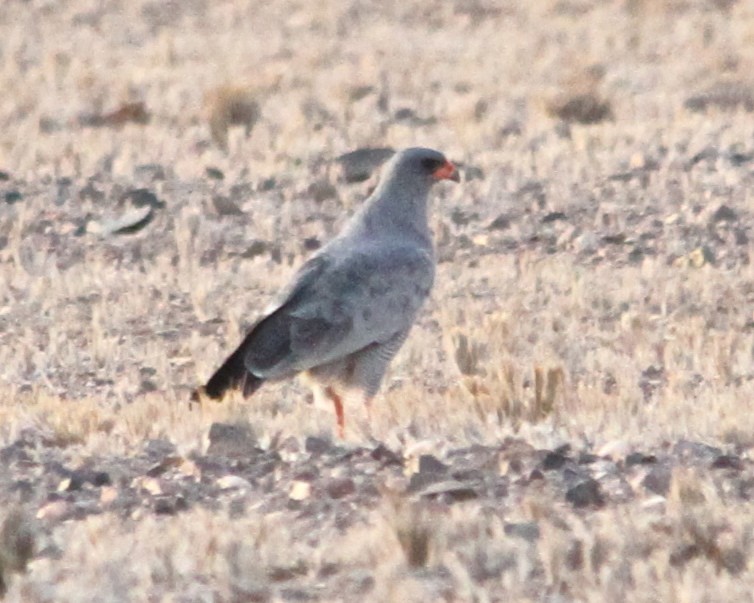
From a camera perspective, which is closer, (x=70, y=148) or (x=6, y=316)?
(x=6, y=316)

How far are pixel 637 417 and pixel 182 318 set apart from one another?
4402 millimetres

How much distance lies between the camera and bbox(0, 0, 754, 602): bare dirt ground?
583 centimetres

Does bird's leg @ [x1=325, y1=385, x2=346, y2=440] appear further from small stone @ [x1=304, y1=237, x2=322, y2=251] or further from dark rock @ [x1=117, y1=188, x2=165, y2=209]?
dark rock @ [x1=117, y1=188, x2=165, y2=209]

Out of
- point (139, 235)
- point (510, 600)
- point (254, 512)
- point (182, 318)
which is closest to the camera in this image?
point (510, 600)

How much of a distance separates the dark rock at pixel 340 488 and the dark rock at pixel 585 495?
0.72 m

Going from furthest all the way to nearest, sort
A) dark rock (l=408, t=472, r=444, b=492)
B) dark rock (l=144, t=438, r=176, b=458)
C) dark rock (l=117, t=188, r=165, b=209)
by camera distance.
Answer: dark rock (l=117, t=188, r=165, b=209) < dark rock (l=144, t=438, r=176, b=458) < dark rock (l=408, t=472, r=444, b=492)

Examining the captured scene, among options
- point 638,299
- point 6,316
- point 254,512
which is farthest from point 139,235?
point 254,512

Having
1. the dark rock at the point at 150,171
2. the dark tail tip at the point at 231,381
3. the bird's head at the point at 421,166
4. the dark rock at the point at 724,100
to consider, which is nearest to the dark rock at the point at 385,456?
the dark tail tip at the point at 231,381

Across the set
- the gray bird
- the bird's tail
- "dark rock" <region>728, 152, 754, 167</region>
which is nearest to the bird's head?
the gray bird

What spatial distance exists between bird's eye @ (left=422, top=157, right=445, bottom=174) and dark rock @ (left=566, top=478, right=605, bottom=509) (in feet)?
13.2

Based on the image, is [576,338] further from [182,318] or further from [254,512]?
[254,512]

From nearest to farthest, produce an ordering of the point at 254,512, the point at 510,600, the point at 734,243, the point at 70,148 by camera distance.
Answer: the point at 510,600
the point at 254,512
the point at 734,243
the point at 70,148

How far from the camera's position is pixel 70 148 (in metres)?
17.5

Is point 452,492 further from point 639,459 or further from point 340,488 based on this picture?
point 639,459
